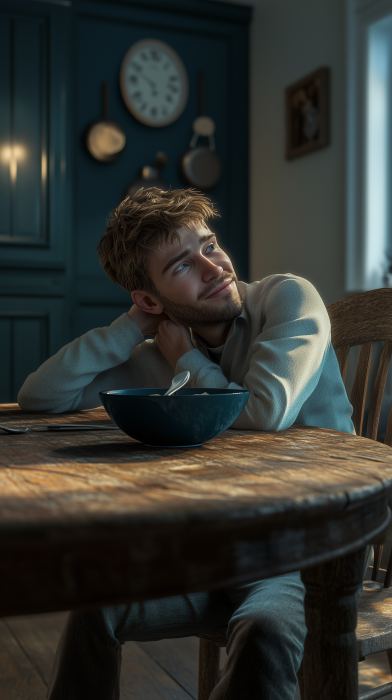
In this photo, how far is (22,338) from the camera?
3.37 meters

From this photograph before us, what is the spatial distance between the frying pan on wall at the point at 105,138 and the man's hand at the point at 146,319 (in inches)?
98.5

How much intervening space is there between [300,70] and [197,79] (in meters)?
0.71

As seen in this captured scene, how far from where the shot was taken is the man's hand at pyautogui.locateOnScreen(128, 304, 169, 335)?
1.32 metres

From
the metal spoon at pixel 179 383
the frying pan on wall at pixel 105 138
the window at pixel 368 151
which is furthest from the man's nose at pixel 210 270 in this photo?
the frying pan on wall at pixel 105 138

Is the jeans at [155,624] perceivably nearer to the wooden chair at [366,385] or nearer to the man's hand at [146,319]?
the wooden chair at [366,385]

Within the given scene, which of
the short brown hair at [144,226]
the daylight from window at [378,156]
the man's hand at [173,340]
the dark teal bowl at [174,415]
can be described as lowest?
the dark teal bowl at [174,415]

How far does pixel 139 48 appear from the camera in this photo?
3.66m

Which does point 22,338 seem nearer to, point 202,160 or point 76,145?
point 76,145

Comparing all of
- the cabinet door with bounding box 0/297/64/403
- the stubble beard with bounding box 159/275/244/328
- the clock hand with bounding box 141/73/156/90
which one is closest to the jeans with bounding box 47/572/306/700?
the stubble beard with bounding box 159/275/244/328

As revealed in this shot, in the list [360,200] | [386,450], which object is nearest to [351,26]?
[360,200]

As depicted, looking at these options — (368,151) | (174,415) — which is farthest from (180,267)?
(368,151)

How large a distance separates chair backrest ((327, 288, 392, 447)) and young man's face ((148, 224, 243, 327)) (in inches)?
8.9

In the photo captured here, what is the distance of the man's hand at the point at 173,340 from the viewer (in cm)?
122

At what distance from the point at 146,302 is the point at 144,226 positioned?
7.1 inches
